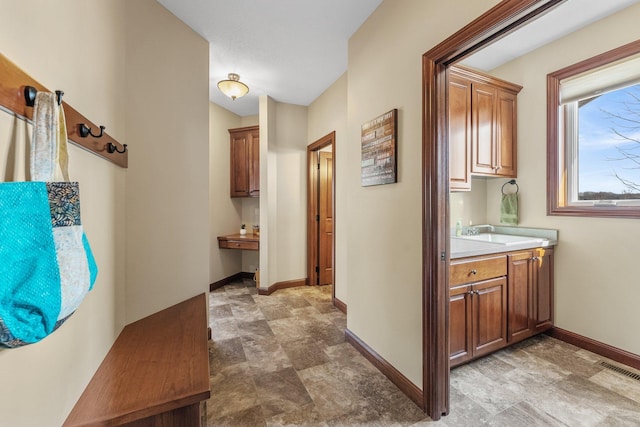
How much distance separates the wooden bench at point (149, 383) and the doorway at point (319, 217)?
2625 millimetres

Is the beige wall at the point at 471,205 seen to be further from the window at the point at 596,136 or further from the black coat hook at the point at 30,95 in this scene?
the black coat hook at the point at 30,95

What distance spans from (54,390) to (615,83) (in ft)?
13.1

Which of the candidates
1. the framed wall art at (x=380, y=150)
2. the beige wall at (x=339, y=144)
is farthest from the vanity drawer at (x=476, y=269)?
the beige wall at (x=339, y=144)

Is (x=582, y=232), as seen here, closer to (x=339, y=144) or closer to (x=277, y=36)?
(x=339, y=144)

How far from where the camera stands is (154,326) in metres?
1.71

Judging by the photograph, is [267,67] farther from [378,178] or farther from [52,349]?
[52,349]

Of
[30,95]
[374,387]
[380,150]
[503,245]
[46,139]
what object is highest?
[380,150]

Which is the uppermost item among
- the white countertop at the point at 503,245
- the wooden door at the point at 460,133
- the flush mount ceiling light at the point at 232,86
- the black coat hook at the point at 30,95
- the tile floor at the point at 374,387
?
the flush mount ceiling light at the point at 232,86

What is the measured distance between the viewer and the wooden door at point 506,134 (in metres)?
2.73

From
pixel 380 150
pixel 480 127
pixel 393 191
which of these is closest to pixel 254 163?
pixel 380 150

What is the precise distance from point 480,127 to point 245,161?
10.8ft

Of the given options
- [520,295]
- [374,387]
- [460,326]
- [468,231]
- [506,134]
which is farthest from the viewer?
[468,231]

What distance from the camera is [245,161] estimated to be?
4406 millimetres

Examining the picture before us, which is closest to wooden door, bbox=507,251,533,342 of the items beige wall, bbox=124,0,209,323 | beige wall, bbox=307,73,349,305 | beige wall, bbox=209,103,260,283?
beige wall, bbox=307,73,349,305
